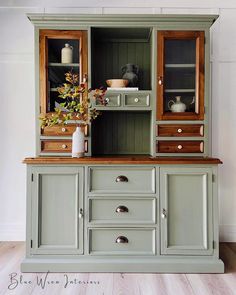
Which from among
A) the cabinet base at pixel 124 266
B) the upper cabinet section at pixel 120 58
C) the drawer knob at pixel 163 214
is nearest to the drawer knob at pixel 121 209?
the drawer knob at pixel 163 214

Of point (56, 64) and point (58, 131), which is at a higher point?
point (56, 64)

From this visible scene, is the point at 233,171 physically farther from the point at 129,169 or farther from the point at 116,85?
the point at 116,85

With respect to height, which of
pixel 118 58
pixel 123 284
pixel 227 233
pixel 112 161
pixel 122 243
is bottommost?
pixel 123 284

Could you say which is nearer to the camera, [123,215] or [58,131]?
[123,215]

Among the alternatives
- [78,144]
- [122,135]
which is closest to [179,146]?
[122,135]

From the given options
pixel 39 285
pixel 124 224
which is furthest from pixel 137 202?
pixel 39 285

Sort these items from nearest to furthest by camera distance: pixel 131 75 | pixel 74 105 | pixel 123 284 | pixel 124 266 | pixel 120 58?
pixel 123 284 < pixel 124 266 < pixel 74 105 < pixel 131 75 < pixel 120 58

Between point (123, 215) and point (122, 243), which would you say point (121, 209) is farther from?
point (122, 243)

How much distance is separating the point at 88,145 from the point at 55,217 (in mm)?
640

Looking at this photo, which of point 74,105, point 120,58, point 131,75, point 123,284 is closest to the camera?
point 123,284

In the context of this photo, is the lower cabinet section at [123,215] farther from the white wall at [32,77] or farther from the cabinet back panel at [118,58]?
the cabinet back panel at [118,58]

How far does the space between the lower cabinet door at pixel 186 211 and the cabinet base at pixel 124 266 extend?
88 mm

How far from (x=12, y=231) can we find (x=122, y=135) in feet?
4.81

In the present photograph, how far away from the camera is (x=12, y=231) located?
2811mm
